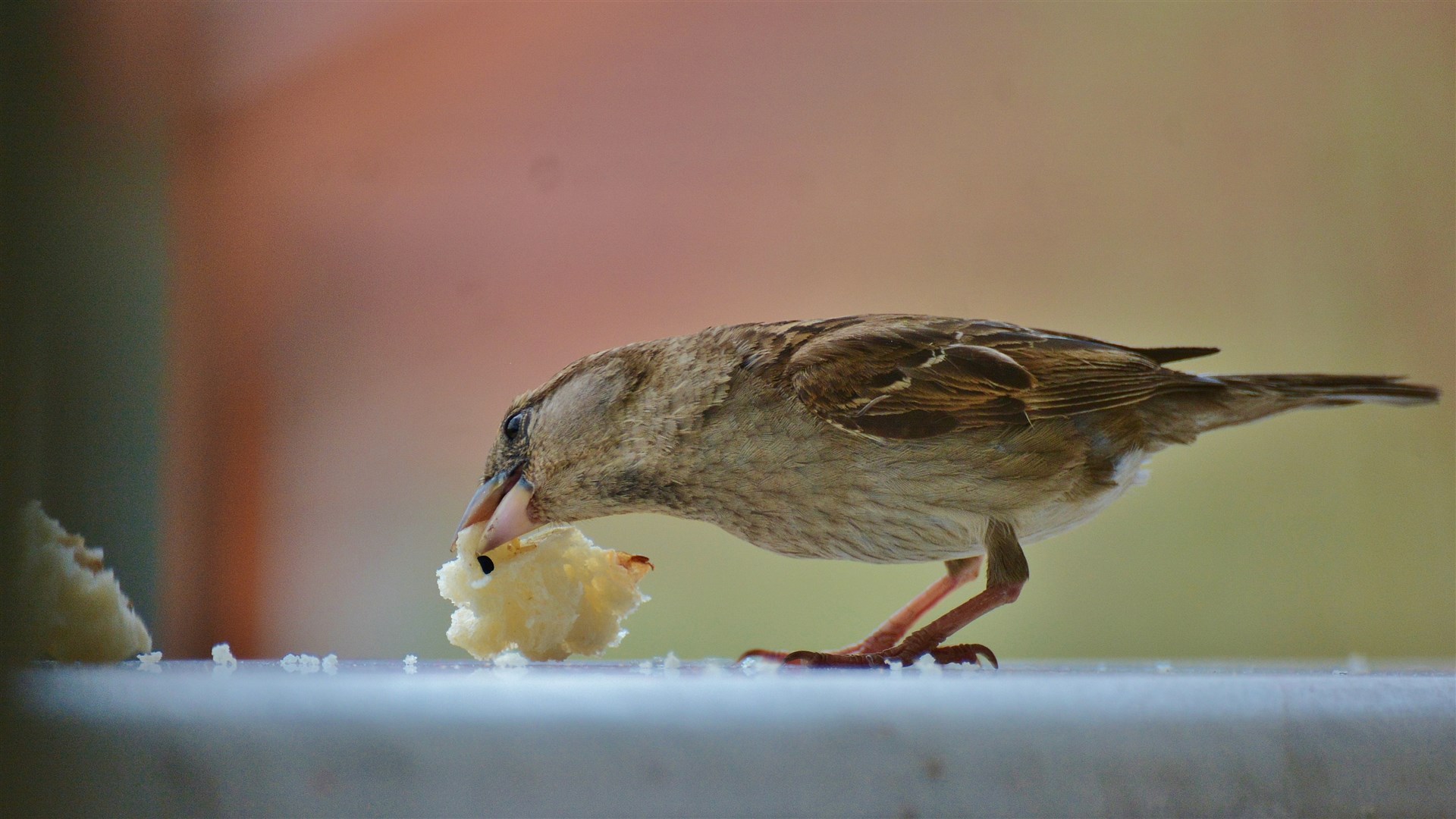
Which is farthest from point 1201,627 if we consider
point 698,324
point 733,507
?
point 733,507

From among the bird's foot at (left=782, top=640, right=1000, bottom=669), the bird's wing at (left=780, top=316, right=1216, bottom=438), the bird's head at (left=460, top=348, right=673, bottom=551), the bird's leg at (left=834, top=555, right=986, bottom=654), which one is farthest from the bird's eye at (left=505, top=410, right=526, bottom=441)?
the bird's leg at (left=834, top=555, right=986, bottom=654)

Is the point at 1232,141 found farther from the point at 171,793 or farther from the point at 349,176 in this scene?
the point at 171,793

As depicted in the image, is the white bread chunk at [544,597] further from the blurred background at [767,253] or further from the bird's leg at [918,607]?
the blurred background at [767,253]

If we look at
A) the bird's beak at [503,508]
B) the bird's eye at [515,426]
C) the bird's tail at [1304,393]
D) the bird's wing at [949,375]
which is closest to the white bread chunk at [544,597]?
the bird's beak at [503,508]

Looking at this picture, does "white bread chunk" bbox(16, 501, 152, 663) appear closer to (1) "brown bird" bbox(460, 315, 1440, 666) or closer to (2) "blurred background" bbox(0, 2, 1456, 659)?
(1) "brown bird" bbox(460, 315, 1440, 666)

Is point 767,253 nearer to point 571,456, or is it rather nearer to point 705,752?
point 571,456
